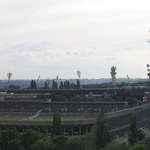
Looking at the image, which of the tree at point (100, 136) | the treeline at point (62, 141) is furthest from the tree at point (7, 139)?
the tree at point (100, 136)

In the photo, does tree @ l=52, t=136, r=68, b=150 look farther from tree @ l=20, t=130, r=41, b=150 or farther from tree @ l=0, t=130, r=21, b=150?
tree @ l=0, t=130, r=21, b=150

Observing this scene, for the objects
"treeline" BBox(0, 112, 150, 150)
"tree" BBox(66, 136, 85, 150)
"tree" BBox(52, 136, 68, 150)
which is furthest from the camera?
"tree" BBox(52, 136, 68, 150)

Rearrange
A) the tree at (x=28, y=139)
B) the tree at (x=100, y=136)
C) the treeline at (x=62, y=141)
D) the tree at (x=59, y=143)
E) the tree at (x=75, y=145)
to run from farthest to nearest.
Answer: the tree at (x=100, y=136) < the tree at (x=28, y=139) < the tree at (x=59, y=143) < the treeline at (x=62, y=141) < the tree at (x=75, y=145)

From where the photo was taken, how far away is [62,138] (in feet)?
88.6

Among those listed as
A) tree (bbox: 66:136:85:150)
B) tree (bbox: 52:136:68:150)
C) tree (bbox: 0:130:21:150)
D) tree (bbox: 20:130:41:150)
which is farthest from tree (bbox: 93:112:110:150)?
tree (bbox: 0:130:21:150)

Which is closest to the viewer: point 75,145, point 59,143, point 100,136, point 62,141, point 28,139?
point 75,145

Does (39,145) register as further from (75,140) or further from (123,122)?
(123,122)

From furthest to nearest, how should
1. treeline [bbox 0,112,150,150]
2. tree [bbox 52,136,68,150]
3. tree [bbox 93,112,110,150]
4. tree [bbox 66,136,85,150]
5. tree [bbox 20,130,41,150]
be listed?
tree [bbox 93,112,110,150] → tree [bbox 20,130,41,150] → tree [bbox 52,136,68,150] → treeline [bbox 0,112,150,150] → tree [bbox 66,136,85,150]

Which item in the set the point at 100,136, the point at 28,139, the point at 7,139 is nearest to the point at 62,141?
the point at 28,139

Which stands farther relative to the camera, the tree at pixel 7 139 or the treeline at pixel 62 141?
the tree at pixel 7 139

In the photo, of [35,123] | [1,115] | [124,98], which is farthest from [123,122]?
[124,98]

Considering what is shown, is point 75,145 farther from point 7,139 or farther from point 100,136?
point 7,139

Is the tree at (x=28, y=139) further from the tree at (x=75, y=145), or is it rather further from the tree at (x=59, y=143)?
the tree at (x=75, y=145)

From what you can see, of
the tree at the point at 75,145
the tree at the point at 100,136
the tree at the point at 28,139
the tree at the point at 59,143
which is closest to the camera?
the tree at the point at 75,145
